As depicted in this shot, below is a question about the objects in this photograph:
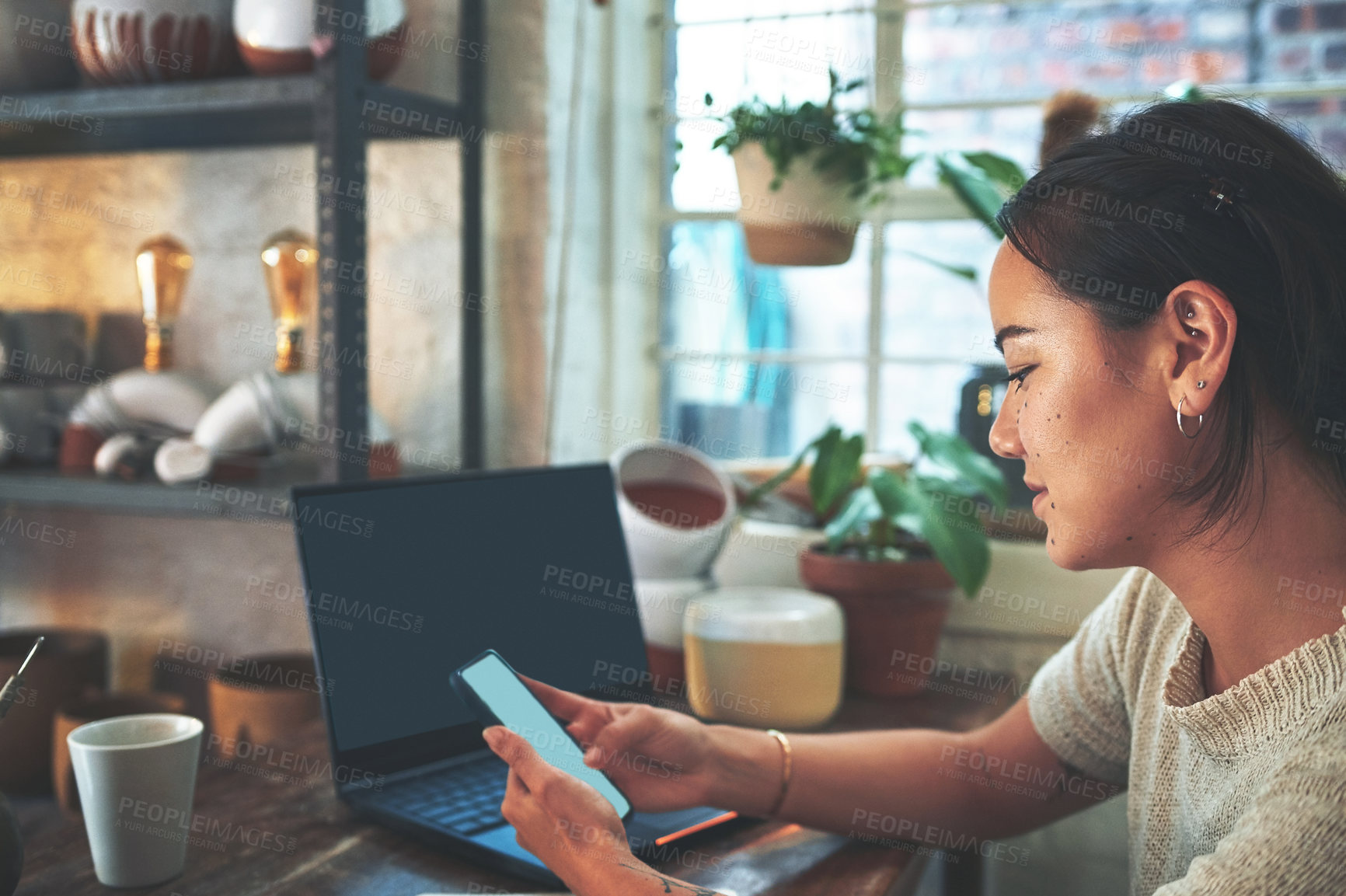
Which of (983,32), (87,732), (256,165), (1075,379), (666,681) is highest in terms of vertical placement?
(983,32)

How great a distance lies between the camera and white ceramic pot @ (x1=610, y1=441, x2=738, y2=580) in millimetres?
1267

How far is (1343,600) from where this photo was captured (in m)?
0.71

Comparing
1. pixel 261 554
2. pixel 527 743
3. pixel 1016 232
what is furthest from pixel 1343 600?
pixel 261 554

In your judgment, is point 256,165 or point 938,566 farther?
point 256,165

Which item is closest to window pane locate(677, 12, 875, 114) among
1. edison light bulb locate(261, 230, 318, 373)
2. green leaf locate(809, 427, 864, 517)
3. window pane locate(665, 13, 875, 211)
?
window pane locate(665, 13, 875, 211)

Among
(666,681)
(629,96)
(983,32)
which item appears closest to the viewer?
(666,681)

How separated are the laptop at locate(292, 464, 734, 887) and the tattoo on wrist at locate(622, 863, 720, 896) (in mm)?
98

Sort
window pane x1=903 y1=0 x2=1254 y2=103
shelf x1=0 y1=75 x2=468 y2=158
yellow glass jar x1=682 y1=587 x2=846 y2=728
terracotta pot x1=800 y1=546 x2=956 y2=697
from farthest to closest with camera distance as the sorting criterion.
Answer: window pane x1=903 y1=0 x2=1254 y2=103 < shelf x1=0 y1=75 x2=468 y2=158 < terracotta pot x1=800 y1=546 x2=956 y2=697 < yellow glass jar x1=682 y1=587 x2=846 y2=728

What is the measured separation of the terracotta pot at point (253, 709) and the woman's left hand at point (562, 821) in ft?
2.44

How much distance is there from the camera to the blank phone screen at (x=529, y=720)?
2.79ft

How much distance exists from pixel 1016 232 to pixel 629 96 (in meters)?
1.04

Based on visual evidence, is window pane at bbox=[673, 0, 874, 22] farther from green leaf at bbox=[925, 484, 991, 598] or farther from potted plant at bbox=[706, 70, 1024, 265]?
green leaf at bbox=[925, 484, 991, 598]

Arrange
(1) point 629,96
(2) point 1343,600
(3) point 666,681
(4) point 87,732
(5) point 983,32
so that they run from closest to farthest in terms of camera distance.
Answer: (2) point 1343,600 → (4) point 87,732 → (3) point 666,681 → (5) point 983,32 → (1) point 629,96

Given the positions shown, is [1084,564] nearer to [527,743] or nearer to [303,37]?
[527,743]
